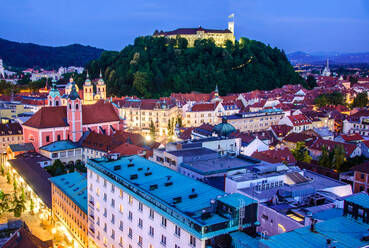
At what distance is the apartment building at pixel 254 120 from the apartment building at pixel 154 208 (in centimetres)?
4010

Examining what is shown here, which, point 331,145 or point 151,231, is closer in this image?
point 151,231

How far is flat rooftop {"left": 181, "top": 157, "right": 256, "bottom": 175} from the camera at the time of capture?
27484 mm

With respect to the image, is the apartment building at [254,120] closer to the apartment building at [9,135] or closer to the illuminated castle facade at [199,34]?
the apartment building at [9,135]

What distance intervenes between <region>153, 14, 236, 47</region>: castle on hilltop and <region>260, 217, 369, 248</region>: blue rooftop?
113 m

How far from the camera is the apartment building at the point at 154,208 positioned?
57.3 ft

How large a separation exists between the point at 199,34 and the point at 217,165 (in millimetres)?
104540

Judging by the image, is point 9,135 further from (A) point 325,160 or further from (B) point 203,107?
(A) point 325,160

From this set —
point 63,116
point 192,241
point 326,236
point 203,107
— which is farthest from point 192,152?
point 203,107

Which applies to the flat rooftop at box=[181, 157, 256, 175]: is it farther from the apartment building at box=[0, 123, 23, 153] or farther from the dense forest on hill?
the dense forest on hill

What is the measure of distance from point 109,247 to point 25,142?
3481 centimetres

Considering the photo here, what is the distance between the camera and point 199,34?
420 feet

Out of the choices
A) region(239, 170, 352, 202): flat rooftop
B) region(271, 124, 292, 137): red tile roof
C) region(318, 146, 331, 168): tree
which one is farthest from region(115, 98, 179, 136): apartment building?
region(239, 170, 352, 202): flat rooftop

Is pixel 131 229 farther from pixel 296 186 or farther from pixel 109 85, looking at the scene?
pixel 109 85

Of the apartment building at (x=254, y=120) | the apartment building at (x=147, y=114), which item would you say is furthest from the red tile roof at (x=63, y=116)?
the apartment building at (x=254, y=120)
